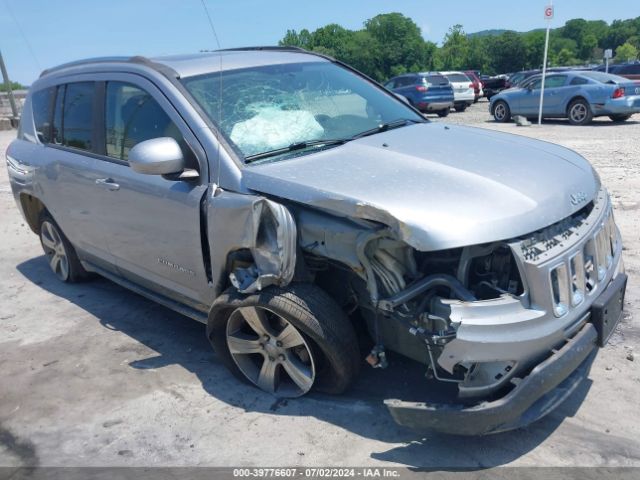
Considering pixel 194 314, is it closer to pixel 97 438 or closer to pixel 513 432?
pixel 97 438

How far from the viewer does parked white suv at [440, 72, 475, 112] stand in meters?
23.2

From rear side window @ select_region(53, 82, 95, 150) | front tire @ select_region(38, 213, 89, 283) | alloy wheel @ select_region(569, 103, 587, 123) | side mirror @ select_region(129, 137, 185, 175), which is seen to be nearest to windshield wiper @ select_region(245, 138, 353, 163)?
side mirror @ select_region(129, 137, 185, 175)

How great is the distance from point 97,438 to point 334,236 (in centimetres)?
175

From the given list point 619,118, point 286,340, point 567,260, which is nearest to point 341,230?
point 286,340

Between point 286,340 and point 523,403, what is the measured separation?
4.23ft

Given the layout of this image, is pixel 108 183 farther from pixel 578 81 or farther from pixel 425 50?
pixel 425 50

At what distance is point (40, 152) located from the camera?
203 inches

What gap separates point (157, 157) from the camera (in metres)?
3.34

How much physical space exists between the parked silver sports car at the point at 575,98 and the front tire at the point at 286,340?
50.3 feet

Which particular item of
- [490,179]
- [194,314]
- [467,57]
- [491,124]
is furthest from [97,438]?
[467,57]

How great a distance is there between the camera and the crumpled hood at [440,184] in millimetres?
2695

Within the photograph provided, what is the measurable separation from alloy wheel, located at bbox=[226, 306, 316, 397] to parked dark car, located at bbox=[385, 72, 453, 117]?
18096 millimetres

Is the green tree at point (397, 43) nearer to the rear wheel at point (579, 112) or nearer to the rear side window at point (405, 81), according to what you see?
the rear side window at point (405, 81)

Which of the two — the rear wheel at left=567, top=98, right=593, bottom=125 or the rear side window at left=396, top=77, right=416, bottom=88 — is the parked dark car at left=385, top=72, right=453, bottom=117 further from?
the rear wheel at left=567, top=98, right=593, bottom=125
